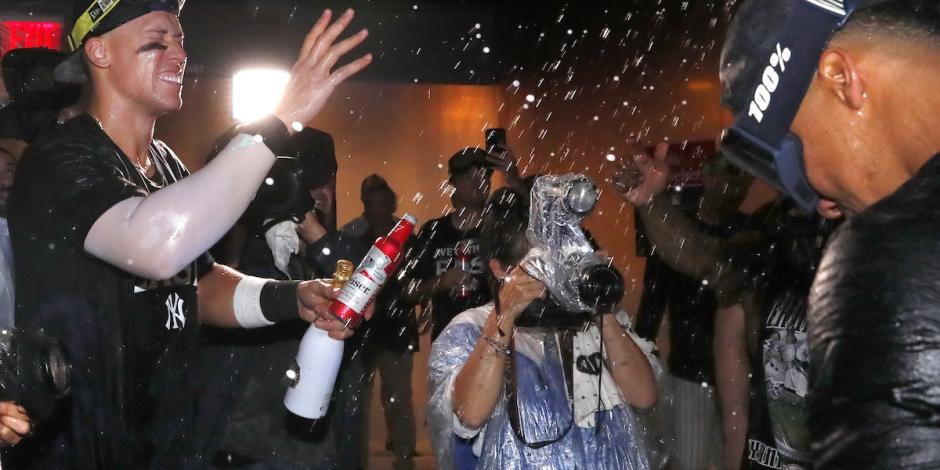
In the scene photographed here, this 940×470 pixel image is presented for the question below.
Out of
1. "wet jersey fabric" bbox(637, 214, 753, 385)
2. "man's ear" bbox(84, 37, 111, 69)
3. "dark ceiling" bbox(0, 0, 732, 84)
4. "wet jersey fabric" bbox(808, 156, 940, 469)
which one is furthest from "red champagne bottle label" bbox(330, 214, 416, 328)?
"dark ceiling" bbox(0, 0, 732, 84)

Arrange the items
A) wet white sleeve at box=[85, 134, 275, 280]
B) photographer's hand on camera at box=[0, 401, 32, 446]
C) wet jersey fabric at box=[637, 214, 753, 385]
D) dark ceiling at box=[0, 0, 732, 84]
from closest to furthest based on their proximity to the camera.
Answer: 1. photographer's hand on camera at box=[0, 401, 32, 446]
2. wet white sleeve at box=[85, 134, 275, 280]
3. wet jersey fabric at box=[637, 214, 753, 385]
4. dark ceiling at box=[0, 0, 732, 84]

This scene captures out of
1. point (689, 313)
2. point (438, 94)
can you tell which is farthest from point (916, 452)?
point (438, 94)

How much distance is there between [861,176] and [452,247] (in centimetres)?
515

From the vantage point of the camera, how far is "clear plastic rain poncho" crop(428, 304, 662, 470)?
289 centimetres

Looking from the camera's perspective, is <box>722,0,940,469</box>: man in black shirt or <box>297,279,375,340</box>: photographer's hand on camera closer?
<box>722,0,940,469</box>: man in black shirt

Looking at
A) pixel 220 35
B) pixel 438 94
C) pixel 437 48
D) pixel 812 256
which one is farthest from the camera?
pixel 438 94

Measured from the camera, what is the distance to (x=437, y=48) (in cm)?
959

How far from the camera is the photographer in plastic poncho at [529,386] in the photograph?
287cm

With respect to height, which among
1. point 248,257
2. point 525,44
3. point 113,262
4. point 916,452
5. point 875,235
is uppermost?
point 525,44

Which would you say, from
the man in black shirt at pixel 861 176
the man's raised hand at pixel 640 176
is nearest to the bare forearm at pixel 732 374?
the man's raised hand at pixel 640 176

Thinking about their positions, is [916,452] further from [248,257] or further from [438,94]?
[438,94]

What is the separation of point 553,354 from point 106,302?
1.29 metres

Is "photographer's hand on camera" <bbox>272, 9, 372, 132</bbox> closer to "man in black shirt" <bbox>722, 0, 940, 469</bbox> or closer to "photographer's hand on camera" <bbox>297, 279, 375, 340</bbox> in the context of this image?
"photographer's hand on camera" <bbox>297, 279, 375, 340</bbox>

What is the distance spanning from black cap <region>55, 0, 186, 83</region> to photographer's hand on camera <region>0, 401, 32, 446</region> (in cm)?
109
